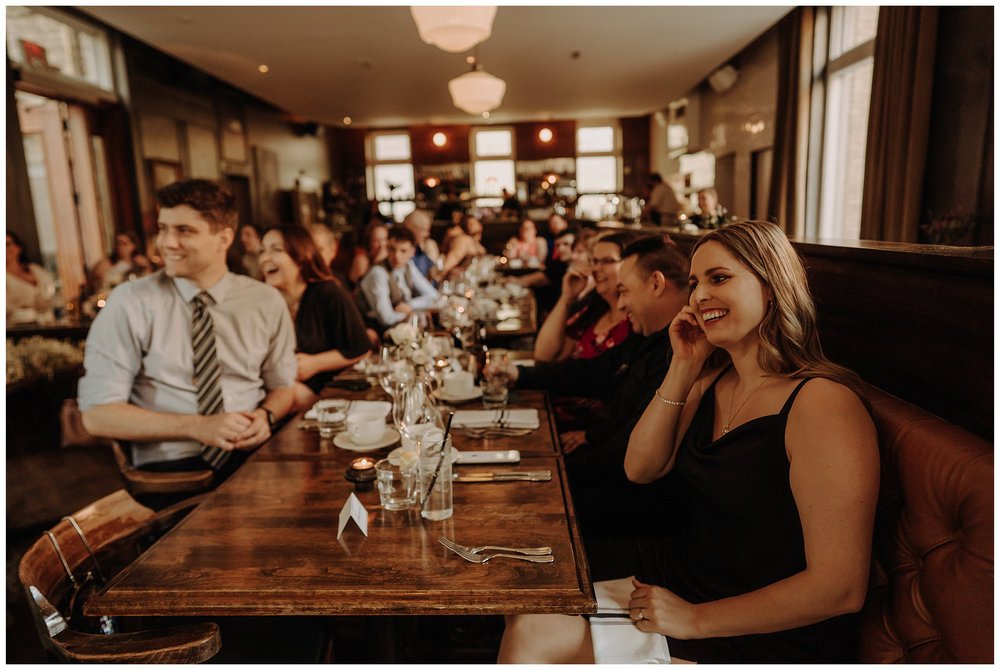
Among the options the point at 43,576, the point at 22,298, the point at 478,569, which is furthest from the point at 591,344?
the point at 22,298

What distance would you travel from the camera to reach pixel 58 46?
6168 millimetres

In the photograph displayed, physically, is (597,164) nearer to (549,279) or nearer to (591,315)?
(549,279)

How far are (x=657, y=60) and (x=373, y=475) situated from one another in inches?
329

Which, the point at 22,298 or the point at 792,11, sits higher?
the point at 792,11

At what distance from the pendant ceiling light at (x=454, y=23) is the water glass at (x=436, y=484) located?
338 cm

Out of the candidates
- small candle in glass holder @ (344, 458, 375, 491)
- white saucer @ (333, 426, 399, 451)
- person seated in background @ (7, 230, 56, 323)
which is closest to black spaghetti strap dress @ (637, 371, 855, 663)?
small candle in glass holder @ (344, 458, 375, 491)

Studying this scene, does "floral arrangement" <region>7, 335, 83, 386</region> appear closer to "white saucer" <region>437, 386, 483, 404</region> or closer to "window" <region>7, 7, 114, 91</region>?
"white saucer" <region>437, 386, 483, 404</region>

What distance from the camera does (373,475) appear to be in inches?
62.1

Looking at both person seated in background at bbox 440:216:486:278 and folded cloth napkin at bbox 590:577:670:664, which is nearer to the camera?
folded cloth napkin at bbox 590:577:670:664

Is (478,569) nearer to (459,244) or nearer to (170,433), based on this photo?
(170,433)

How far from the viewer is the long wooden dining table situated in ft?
3.68

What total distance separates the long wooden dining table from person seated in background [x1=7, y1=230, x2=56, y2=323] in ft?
13.7

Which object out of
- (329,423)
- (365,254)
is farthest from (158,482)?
(365,254)

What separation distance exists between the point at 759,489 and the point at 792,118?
22.6ft
